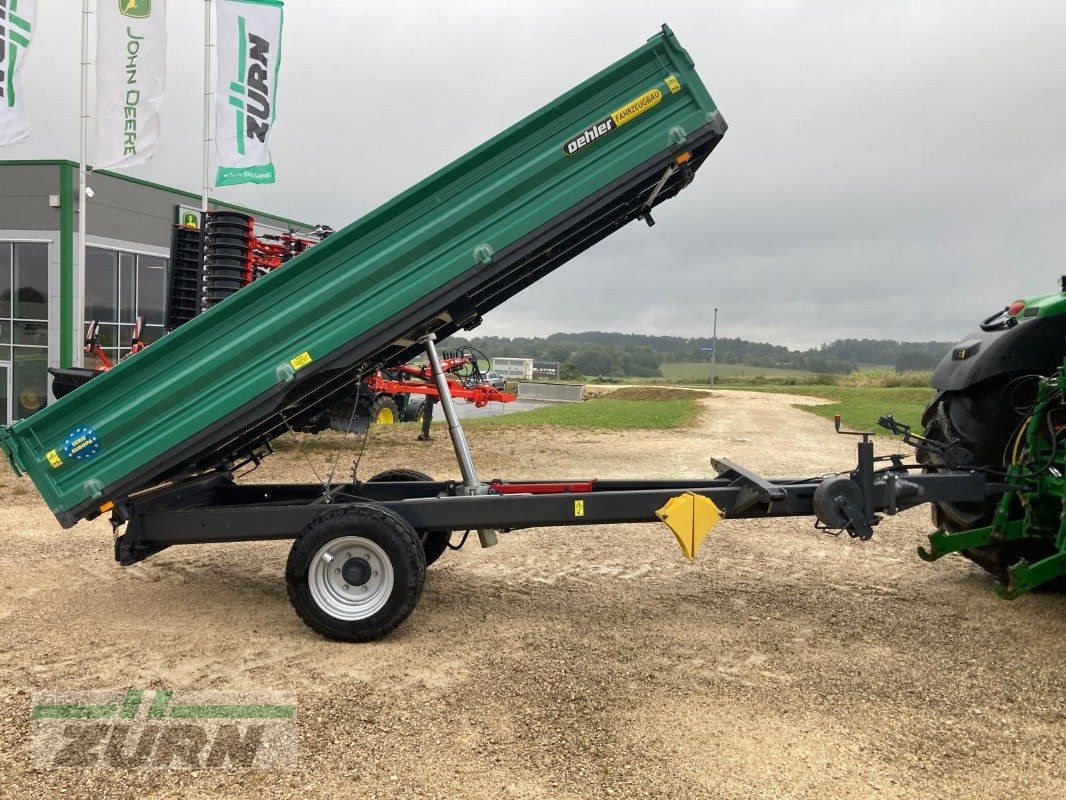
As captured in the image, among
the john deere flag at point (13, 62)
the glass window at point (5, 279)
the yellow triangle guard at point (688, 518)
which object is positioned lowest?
the yellow triangle guard at point (688, 518)

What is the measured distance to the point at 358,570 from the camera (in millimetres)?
4324

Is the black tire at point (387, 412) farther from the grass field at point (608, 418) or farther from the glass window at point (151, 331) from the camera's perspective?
the glass window at point (151, 331)

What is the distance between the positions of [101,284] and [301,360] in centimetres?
1502

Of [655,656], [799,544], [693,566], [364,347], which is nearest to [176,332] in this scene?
[364,347]

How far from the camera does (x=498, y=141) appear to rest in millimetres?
4215

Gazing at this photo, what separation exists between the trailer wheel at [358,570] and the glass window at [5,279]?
15057 millimetres

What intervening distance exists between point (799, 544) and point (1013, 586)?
7.94 ft

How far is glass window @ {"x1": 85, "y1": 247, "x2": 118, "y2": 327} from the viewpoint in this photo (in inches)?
647

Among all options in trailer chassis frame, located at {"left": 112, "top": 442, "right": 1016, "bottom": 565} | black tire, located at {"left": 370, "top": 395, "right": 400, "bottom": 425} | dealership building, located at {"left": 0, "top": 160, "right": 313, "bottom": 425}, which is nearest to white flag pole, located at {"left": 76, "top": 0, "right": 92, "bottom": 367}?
dealership building, located at {"left": 0, "top": 160, "right": 313, "bottom": 425}

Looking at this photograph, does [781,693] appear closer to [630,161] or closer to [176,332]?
[630,161]

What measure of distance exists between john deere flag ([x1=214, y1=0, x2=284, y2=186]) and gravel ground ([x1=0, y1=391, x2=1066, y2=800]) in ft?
34.0

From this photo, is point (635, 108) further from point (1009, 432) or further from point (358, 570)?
point (1009, 432)

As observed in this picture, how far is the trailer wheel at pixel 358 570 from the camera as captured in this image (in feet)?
13.8

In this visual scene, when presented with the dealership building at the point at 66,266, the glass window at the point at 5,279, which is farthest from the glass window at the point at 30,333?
the glass window at the point at 5,279
